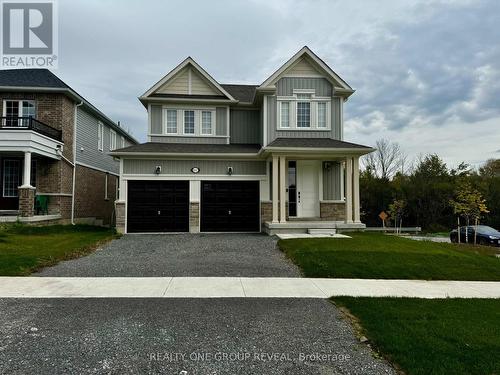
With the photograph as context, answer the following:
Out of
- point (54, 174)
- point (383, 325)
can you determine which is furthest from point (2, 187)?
point (383, 325)

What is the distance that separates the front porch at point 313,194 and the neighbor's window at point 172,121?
5.10 meters

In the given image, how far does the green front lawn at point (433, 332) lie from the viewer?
3.67m

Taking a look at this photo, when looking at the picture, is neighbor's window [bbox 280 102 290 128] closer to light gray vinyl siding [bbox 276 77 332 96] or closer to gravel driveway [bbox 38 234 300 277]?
light gray vinyl siding [bbox 276 77 332 96]

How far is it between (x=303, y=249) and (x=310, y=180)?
639cm

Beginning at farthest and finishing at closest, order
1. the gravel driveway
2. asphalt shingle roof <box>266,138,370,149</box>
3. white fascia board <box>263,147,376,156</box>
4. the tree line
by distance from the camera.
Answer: the tree line < asphalt shingle roof <box>266,138,370,149</box> < white fascia board <box>263,147,376,156</box> < the gravel driveway

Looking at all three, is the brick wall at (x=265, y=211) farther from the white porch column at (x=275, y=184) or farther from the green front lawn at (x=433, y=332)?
the green front lawn at (x=433, y=332)

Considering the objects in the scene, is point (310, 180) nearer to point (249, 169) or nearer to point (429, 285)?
point (249, 169)

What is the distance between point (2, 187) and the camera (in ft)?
55.4

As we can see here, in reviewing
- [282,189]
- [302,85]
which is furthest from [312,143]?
[302,85]

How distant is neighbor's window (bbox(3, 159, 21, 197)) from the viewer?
16984 mm

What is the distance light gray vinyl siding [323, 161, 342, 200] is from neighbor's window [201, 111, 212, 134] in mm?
6025

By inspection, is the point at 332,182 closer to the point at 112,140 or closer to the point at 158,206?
the point at 158,206

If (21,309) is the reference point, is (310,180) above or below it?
above

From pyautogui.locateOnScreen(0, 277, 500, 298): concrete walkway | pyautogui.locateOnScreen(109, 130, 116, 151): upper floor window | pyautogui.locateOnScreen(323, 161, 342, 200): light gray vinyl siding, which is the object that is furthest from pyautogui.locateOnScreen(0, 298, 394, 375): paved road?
pyautogui.locateOnScreen(109, 130, 116, 151): upper floor window
